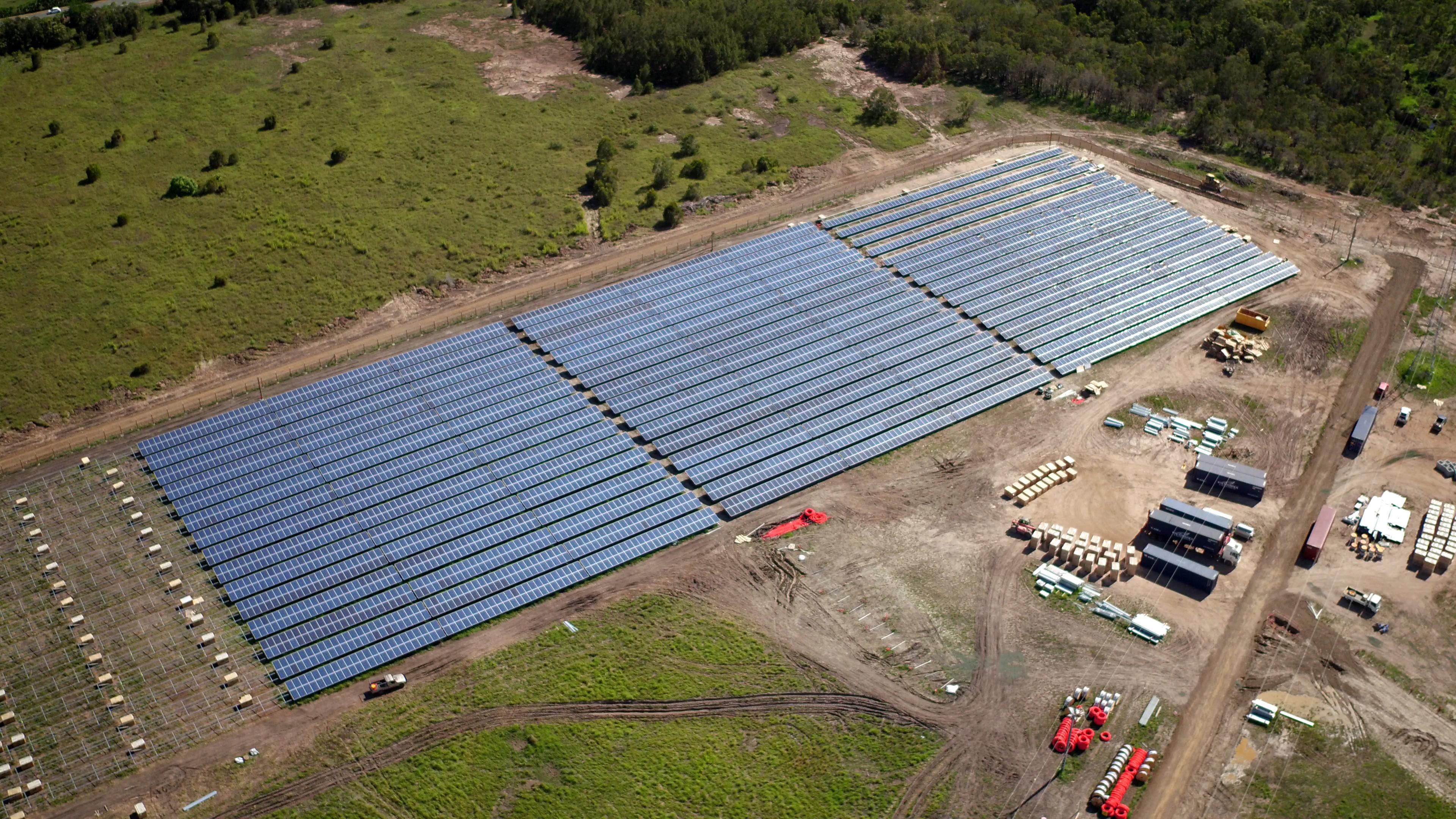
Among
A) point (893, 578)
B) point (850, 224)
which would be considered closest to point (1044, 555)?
point (893, 578)

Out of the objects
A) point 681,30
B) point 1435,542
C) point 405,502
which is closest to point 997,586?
point 1435,542

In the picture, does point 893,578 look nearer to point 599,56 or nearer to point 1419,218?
point 1419,218

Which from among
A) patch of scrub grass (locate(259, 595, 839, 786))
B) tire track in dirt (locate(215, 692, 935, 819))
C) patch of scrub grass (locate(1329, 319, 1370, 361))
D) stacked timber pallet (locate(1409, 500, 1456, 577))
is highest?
patch of scrub grass (locate(1329, 319, 1370, 361))

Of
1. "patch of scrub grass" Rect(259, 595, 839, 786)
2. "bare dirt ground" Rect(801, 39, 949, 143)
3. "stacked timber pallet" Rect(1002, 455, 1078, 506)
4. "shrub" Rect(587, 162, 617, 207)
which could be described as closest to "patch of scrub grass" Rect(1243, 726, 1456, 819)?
"stacked timber pallet" Rect(1002, 455, 1078, 506)

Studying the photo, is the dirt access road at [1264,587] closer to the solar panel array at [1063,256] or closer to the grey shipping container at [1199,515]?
the grey shipping container at [1199,515]

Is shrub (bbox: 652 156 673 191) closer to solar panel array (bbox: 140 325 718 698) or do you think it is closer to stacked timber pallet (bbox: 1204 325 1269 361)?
solar panel array (bbox: 140 325 718 698)

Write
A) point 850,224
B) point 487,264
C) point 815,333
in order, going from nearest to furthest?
point 815,333 → point 487,264 → point 850,224
